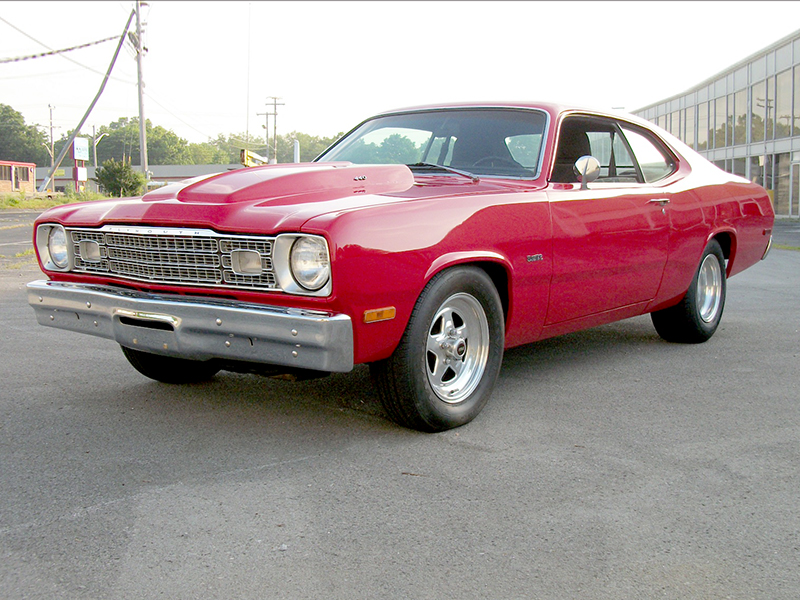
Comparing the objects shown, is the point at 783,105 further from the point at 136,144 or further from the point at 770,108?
the point at 136,144

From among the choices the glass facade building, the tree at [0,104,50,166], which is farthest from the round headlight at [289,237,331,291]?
the tree at [0,104,50,166]

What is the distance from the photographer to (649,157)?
5.29m

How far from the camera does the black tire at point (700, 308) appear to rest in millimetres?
5551

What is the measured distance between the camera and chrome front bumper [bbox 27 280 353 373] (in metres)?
3.03

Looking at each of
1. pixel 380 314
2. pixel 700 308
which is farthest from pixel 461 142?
pixel 700 308

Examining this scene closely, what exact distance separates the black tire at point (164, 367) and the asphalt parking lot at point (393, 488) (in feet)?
0.26

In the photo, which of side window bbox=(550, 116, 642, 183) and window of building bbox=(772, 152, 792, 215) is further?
window of building bbox=(772, 152, 792, 215)

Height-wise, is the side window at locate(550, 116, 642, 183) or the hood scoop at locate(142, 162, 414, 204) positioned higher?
the side window at locate(550, 116, 642, 183)

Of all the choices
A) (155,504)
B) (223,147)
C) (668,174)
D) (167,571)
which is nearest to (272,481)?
(155,504)

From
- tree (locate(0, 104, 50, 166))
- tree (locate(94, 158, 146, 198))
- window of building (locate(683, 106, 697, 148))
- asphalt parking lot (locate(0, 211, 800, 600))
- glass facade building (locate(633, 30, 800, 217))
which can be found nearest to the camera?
asphalt parking lot (locate(0, 211, 800, 600))

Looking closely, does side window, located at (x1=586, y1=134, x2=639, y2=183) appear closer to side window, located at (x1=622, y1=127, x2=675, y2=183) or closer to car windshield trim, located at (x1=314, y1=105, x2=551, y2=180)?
side window, located at (x1=622, y1=127, x2=675, y2=183)

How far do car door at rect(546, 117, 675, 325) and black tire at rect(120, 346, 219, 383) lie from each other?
1976 mm

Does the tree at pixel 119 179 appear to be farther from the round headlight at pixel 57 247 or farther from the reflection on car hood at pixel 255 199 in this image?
the reflection on car hood at pixel 255 199

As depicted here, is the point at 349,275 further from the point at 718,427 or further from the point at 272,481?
the point at 718,427
